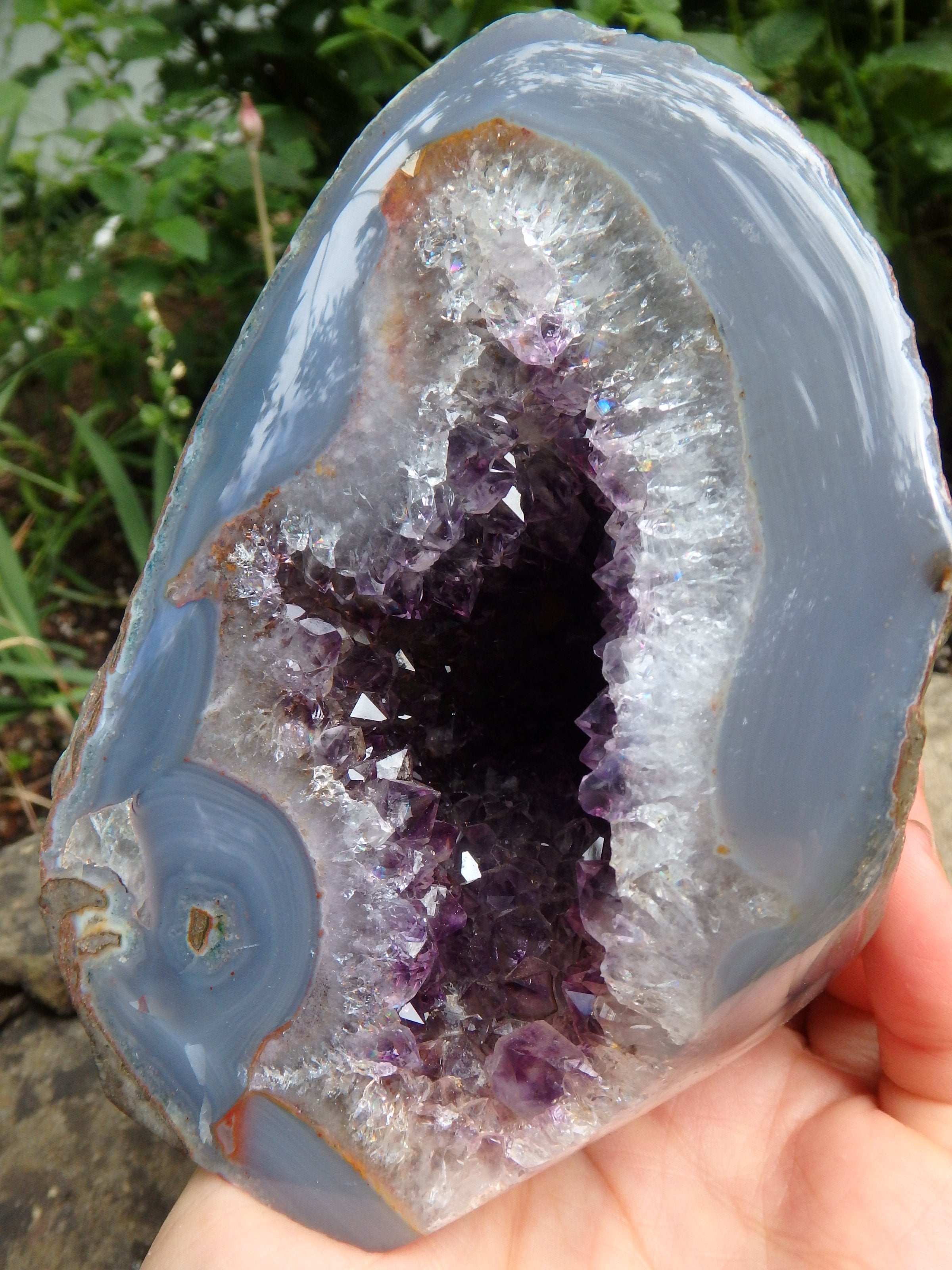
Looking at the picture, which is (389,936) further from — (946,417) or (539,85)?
(946,417)

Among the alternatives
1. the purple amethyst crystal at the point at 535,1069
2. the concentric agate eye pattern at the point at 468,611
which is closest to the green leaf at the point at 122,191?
the concentric agate eye pattern at the point at 468,611

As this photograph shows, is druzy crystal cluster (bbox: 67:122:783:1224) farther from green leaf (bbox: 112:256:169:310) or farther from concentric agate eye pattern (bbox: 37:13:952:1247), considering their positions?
green leaf (bbox: 112:256:169:310)

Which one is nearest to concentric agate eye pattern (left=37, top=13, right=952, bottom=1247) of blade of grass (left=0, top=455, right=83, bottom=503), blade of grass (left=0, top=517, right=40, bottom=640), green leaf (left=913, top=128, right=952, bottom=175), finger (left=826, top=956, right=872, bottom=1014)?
finger (left=826, top=956, right=872, bottom=1014)

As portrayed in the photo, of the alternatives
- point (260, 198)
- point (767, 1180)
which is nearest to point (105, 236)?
point (260, 198)

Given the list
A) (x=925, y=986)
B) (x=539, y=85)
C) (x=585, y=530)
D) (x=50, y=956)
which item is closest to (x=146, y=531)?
(x=50, y=956)

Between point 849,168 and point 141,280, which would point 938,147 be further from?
point 141,280

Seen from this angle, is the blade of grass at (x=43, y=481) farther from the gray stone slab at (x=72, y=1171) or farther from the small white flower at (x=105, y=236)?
the gray stone slab at (x=72, y=1171)
